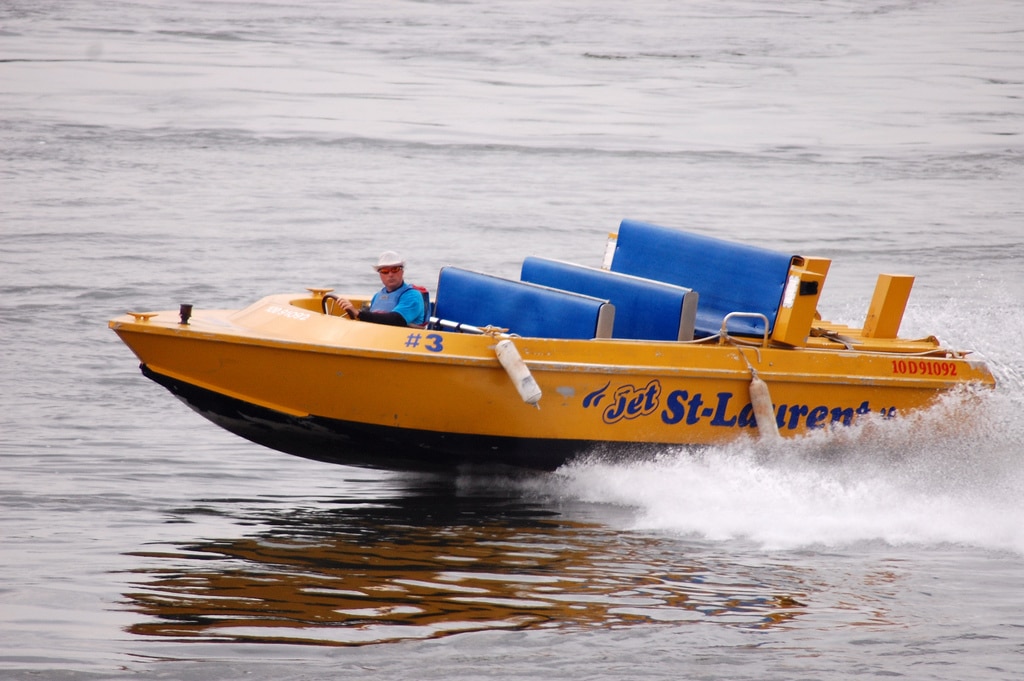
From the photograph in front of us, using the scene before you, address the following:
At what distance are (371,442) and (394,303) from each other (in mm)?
1038

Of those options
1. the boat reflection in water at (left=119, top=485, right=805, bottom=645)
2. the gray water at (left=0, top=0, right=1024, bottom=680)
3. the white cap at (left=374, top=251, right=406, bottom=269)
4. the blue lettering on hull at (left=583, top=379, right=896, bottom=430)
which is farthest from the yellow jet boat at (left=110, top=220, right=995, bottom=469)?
the boat reflection in water at (left=119, top=485, right=805, bottom=645)

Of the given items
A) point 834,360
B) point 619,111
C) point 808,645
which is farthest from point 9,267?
point 619,111

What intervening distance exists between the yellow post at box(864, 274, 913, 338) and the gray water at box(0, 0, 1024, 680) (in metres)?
0.90

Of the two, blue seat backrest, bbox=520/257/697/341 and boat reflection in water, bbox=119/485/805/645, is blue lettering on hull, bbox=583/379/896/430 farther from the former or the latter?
boat reflection in water, bbox=119/485/805/645

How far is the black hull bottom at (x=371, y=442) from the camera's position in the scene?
9133 mm

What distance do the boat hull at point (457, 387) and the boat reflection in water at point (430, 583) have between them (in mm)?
591

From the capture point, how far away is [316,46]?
4344cm

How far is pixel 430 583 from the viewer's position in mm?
7496

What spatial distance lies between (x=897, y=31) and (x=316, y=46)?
2130 cm

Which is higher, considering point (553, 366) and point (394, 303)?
point (394, 303)

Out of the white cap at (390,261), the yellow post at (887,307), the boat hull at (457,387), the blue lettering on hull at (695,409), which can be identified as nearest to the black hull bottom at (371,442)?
the boat hull at (457,387)

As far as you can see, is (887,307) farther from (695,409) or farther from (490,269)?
(490,269)

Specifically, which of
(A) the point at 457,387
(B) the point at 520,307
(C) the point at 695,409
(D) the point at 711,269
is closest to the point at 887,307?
(D) the point at 711,269

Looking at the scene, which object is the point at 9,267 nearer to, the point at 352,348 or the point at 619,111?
the point at 352,348
